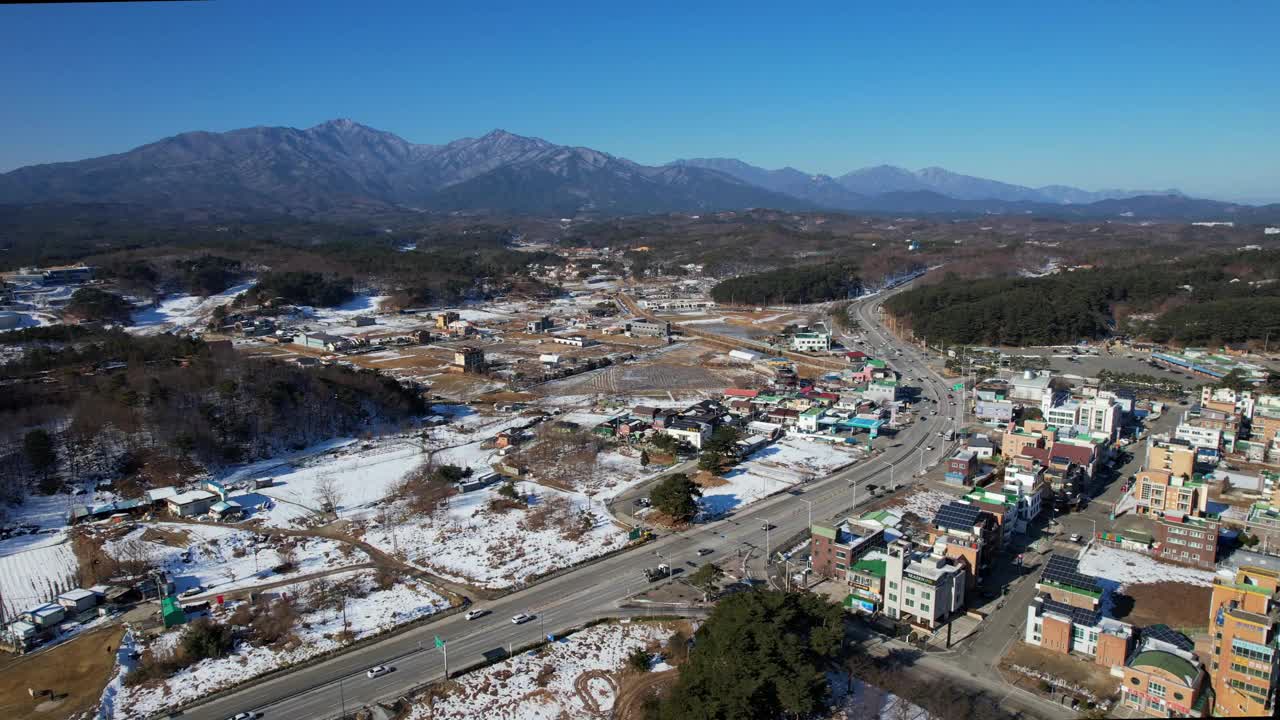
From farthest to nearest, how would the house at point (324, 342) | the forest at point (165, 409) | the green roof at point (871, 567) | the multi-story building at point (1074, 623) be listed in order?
the house at point (324, 342), the forest at point (165, 409), the green roof at point (871, 567), the multi-story building at point (1074, 623)

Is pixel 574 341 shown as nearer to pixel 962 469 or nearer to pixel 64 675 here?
pixel 962 469

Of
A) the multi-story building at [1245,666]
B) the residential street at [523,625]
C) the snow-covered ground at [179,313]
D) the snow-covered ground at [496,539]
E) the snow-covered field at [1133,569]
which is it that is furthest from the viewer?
the snow-covered ground at [179,313]

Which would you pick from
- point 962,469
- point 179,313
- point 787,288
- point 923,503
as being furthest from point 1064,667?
point 179,313

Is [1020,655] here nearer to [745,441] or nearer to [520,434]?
[745,441]

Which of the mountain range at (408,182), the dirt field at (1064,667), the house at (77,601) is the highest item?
the mountain range at (408,182)

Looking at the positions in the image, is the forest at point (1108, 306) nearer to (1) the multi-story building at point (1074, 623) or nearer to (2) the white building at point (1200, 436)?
(2) the white building at point (1200, 436)

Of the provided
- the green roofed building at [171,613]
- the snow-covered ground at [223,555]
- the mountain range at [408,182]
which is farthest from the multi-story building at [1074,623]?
the mountain range at [408,182]

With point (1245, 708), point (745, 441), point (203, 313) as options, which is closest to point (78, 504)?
point (745, 441)

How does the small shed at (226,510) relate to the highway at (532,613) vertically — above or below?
above
